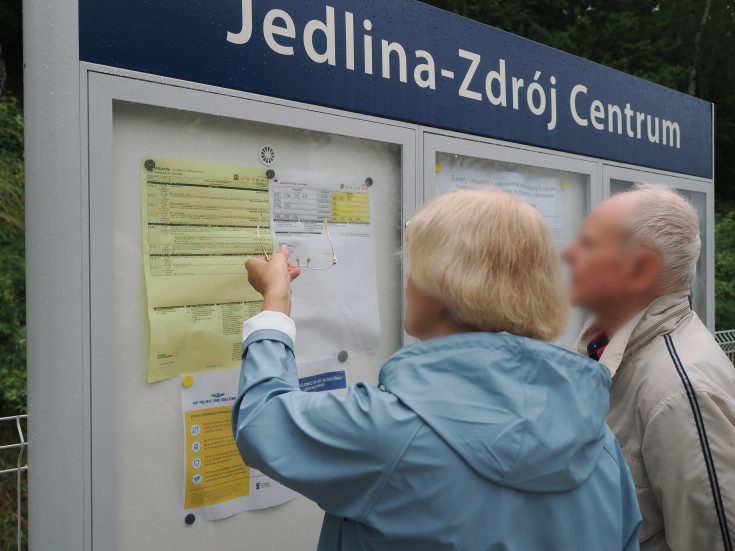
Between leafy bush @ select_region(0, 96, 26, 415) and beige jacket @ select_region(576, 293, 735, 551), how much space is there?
14.6ft

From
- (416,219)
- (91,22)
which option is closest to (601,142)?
(416,219)

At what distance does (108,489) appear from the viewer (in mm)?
1548

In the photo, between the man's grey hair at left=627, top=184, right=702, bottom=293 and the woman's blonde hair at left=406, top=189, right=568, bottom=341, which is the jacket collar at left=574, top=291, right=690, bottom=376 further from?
the woman's blonde hair at left=406, top=189, right=568, bottom=341

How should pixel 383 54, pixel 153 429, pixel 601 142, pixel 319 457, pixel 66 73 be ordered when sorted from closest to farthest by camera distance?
pixel 319 457 < pixel 66 73 < pixel 153 429 < pixel 383 54 < pixel 601 142

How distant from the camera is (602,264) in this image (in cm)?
180

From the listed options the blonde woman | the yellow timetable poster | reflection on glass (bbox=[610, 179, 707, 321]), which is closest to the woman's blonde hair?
the blonde woman

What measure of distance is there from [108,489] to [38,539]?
0.17 m

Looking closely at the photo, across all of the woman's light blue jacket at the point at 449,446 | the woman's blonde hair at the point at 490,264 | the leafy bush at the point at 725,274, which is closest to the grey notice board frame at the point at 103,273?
the woman's light blue jacket at the point at 449,446

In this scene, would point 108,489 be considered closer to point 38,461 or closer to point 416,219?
point 38,461

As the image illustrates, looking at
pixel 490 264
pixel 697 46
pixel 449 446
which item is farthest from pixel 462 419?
pixel 697 46

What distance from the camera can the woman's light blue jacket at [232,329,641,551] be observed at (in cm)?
109

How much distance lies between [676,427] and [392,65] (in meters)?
1.33

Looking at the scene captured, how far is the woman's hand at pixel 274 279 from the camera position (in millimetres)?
1480

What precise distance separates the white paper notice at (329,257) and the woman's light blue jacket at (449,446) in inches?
29.8
